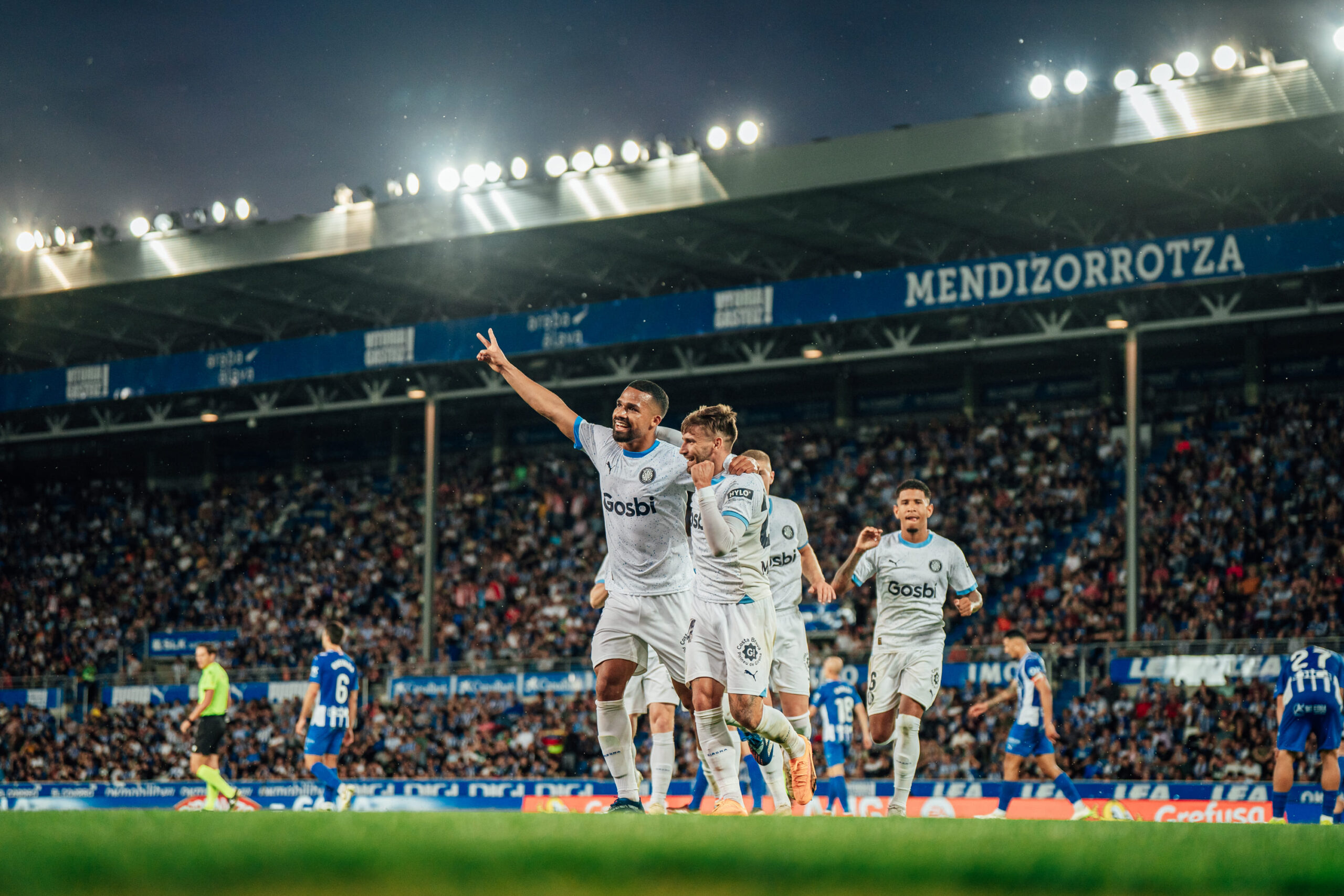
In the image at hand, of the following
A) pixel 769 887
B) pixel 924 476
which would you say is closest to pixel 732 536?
pixel 769 887

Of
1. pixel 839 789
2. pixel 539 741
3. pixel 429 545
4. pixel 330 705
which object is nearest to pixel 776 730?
pixel 839 789

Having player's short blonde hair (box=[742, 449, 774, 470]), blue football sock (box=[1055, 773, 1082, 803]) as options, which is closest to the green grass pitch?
player's short blonde hair (box=[742, 449, 774, 470])

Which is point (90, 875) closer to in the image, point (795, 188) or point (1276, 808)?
point (1276, 808)

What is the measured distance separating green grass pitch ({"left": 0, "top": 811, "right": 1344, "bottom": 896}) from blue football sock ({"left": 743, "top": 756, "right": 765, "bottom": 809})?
9841 mm

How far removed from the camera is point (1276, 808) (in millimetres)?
13961

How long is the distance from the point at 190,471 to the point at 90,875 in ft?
143

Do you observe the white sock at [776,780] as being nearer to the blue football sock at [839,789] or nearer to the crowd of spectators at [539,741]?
the blue football sock at [839,789]

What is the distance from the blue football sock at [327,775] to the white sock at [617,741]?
9155mm

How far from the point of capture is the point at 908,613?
11.8 metres

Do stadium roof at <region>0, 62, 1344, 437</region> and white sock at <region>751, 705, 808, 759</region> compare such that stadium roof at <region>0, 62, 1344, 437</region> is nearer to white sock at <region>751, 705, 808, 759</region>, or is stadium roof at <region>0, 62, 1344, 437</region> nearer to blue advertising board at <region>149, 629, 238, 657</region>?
blue advertising board at <region>149, 629, 238, 657</region>

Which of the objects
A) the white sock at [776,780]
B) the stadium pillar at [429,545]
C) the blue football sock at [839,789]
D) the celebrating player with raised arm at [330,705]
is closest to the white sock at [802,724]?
the white sock at [776,780]

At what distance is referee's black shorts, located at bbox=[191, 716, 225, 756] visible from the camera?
18.6 meters

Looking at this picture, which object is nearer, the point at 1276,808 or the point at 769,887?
the point at 769,887

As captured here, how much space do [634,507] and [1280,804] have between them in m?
8.56
